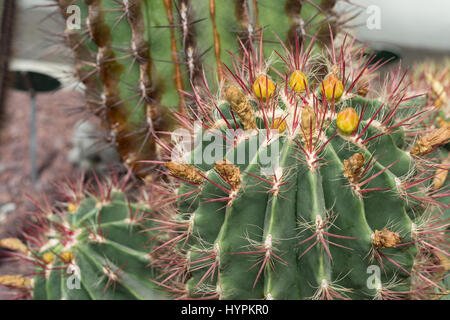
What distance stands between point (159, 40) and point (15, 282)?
679mm

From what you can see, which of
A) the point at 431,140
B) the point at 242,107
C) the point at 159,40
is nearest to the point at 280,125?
the point at 242,107

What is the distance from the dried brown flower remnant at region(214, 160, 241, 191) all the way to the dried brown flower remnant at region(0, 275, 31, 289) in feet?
2.18

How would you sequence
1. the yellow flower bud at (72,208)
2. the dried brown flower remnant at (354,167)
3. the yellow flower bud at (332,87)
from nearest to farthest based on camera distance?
the dried brown flower remnant at (354,167) → the yellow flower bud at (332,87) → the yellow flower bud at (72,208)

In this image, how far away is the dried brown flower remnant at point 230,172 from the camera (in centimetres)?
63

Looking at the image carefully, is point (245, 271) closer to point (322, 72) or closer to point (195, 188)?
point (195, 188)

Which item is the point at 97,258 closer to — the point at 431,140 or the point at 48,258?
the point at 48,258

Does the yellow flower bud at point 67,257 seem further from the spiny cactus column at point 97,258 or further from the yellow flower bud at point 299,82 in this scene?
the yellow flower bud at point 299,82

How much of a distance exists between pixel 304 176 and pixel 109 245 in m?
0.54

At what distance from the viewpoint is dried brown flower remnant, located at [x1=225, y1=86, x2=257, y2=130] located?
67cm

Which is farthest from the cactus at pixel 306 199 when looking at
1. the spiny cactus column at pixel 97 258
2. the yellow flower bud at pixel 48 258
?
the yellow flower bud at pixel 48 258

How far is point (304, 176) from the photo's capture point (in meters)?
0.64

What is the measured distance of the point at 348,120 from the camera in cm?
65

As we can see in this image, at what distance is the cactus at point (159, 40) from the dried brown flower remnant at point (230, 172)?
0.38 metres

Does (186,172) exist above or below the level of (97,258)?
above
